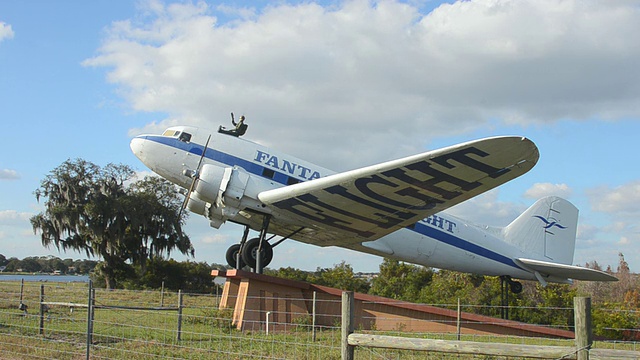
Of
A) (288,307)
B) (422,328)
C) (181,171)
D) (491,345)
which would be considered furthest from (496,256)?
(491,345)

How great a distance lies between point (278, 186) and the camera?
13.1 metres

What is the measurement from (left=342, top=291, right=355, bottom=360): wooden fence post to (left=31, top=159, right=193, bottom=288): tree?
26148mm

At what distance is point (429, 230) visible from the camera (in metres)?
14.4

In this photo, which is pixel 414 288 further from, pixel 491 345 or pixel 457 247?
pixel 491 345

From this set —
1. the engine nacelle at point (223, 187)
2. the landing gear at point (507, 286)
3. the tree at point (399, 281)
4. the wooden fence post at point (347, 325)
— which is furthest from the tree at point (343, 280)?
the wooden fence post at point (347, 325)

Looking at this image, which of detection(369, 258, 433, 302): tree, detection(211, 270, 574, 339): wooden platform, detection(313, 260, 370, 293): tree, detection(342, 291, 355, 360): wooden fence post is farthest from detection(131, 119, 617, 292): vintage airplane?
detection(313, 260, 370, 293): tree

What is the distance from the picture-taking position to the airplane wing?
922cm

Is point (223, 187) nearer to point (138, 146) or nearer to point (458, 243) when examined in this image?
point (138, 146)

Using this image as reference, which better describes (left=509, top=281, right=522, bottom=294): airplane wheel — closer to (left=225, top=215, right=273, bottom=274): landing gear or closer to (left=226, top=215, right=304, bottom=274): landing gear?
(left=226, top=215, right=304, bottom=274): landing gear

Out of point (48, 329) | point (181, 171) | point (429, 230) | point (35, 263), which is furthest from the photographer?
point (35, 263)

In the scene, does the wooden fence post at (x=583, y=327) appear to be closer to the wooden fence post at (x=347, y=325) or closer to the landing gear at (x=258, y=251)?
the wooden fence post at (x=347, y=325)

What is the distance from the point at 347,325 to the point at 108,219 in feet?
87.3

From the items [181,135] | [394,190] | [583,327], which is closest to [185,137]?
[181,135]

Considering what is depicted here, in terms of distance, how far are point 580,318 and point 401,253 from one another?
413 inches
